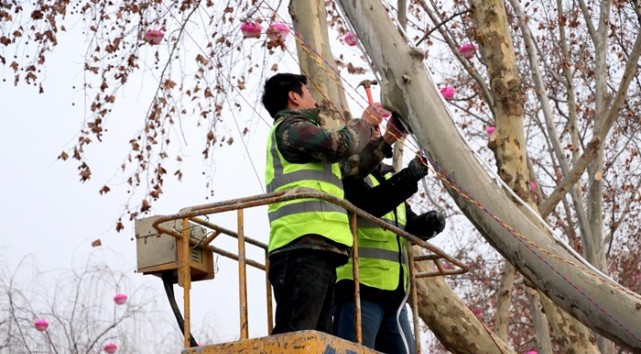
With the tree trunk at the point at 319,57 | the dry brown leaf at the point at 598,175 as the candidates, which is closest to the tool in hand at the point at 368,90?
the tree trunk at the point at 319,57

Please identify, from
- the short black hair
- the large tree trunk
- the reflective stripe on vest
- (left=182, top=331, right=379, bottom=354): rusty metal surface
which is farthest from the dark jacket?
(left=182, top=331, right=379, bottom=354): rusty metal surface

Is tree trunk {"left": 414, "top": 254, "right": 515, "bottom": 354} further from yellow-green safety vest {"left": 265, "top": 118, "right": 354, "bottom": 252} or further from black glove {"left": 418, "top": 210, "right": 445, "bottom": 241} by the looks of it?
yellow-green safety vest {"left": 265, "top": 118, "right": 354, "bottom": 252}

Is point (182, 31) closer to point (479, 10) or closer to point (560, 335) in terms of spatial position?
point (479, 10)

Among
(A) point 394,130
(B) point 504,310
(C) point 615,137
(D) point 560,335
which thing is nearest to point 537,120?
(C) point 615,137

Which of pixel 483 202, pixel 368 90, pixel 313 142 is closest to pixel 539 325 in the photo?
pixel 368 90

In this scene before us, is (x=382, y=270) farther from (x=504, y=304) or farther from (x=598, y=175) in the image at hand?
(x=598, y=175)

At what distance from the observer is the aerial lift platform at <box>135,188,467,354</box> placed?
5.89m

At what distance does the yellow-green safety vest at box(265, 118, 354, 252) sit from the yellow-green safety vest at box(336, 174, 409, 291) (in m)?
0.48

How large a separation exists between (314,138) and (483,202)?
89 centimetres

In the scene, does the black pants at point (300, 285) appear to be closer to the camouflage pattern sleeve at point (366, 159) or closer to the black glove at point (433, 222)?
the camouflage pattern sleeve at point (366, 159)

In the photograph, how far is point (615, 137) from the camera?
697 inches

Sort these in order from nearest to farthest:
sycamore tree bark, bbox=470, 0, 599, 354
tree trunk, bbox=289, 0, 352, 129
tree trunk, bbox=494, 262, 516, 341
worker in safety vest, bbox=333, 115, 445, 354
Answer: worker in safety vest, bbox=333, 115, 445, 354, tree trunk, bbox=289, 0, 352, 129, sycamore tree bark, bbox=470, 0, 599, 354, tree trunk, bbox=494, 262, 516, 341

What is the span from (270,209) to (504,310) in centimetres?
570

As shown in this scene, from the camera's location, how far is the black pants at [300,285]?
6.11 meters
